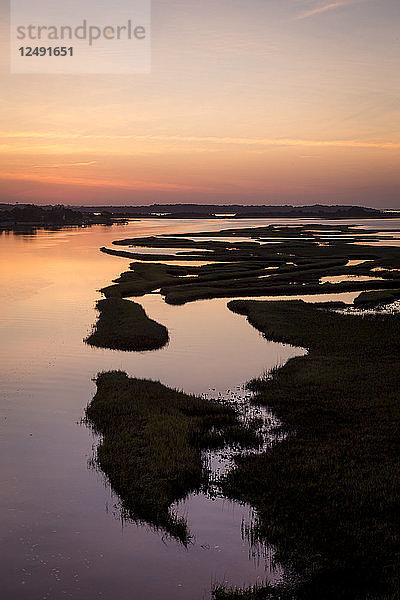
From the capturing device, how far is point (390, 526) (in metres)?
14.0

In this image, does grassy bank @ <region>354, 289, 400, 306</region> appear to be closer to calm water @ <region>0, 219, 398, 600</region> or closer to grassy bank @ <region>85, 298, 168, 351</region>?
calm water @ <region>0, 219, 398, 600</region>

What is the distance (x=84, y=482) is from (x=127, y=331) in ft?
65.4

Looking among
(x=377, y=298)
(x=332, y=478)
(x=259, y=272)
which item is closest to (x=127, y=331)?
(x=332, y=478)

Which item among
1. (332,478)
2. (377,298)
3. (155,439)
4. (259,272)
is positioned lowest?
(332,478)

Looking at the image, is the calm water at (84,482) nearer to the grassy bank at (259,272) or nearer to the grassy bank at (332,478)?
the grassy bank at (332,478)

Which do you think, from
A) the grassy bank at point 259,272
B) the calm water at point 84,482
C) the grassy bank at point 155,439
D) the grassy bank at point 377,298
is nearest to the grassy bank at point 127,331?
the calm water at point 84,482

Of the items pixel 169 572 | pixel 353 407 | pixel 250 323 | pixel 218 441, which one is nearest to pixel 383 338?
pixel 250 323

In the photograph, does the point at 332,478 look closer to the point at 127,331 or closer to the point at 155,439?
the point at 155,439

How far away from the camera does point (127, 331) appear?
121ft

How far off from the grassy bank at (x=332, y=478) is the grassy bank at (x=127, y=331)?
30.7ft

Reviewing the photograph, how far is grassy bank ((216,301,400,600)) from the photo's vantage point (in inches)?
497

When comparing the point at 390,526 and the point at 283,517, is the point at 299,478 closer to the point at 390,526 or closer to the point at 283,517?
the point at 283,517

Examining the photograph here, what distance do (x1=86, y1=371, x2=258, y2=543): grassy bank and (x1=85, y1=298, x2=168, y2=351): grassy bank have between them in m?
7.66

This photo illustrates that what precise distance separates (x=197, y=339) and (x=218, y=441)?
55.6 ft
